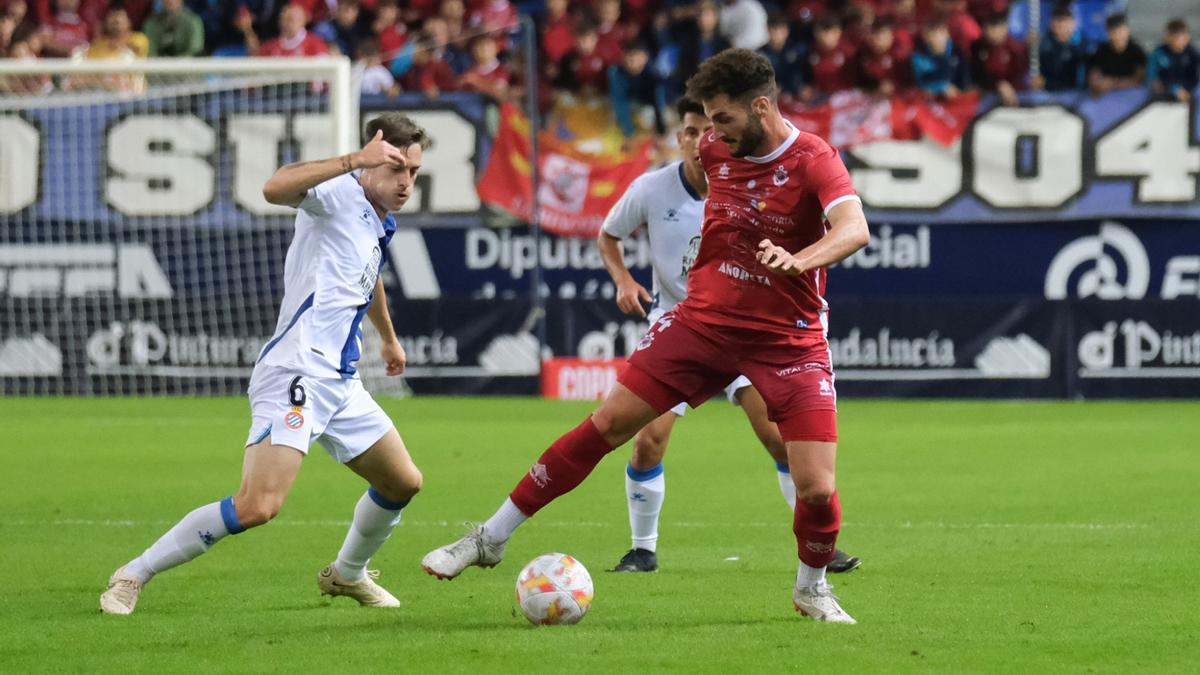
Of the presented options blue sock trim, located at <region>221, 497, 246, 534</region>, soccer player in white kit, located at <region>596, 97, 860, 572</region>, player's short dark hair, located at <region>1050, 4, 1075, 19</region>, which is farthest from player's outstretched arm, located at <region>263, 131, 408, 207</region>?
player's short dark hair, located at <region>1050, 4, 1075, 19</region>

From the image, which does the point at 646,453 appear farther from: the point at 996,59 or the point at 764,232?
the point at 996,59

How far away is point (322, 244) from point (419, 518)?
156 inches

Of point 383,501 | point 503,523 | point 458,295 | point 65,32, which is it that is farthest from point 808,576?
point 65,32

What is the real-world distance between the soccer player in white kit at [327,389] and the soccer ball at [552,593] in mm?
683

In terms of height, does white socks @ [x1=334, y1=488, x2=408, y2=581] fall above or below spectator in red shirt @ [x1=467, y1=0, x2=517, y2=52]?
below

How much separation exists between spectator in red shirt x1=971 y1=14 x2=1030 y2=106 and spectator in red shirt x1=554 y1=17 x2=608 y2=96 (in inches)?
167

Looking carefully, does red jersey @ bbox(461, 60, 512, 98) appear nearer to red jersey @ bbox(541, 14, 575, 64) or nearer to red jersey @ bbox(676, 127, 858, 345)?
red jersey @ bbox(541, 14, 575, 64)

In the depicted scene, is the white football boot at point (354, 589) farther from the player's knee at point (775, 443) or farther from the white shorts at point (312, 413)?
the player's knee at point (775, 443)

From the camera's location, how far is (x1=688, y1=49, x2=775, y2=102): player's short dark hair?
22.7 feet

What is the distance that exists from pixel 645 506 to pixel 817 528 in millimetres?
2111

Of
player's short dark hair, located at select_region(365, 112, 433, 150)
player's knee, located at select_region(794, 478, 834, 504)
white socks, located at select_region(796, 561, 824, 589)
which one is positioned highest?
player's short dark hair, located at select_region(365, 112, 433, 150)

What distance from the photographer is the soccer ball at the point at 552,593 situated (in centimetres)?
713

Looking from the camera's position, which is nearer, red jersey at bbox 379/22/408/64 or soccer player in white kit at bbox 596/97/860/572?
soccer player in white kit at bbox 596/97/860/572

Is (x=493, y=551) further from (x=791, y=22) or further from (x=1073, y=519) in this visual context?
(x=791, y=22)
